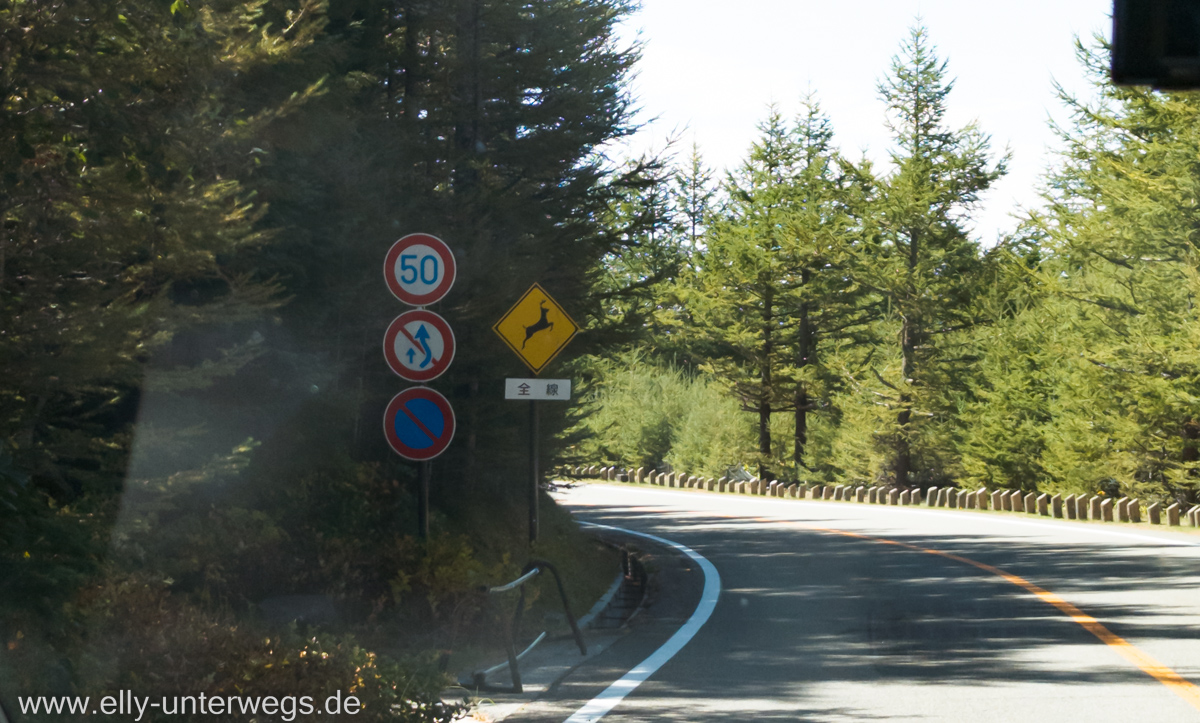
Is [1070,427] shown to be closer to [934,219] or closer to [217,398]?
[934,219]

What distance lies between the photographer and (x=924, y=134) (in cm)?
4212

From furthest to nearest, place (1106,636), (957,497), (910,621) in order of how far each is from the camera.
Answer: (957,497), (910,621), (1106,636)

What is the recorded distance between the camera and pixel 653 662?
30.6ft

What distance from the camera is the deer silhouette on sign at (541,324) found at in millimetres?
13047

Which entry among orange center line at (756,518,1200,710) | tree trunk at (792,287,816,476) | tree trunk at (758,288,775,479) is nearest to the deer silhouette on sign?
orange center line at (756,518,1200,710)

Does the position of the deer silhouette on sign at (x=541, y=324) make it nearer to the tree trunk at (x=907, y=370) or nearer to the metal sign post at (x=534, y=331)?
the metal sign post at (x=534, y=331)

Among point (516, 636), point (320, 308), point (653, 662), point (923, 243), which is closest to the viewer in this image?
point (516, 636)

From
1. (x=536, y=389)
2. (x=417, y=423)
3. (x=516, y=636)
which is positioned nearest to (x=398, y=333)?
(x=417, y=423)

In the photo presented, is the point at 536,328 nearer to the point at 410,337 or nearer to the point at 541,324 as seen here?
the point at 541,324

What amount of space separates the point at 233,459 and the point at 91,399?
4.09ft

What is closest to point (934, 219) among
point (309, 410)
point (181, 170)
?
point (309, 410)

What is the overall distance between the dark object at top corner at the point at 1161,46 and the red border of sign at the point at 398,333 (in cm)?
594

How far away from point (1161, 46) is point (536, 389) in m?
8.58

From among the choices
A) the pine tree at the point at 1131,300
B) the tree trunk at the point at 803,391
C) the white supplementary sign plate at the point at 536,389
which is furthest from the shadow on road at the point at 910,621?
the tree trunk at the point at 803,391
